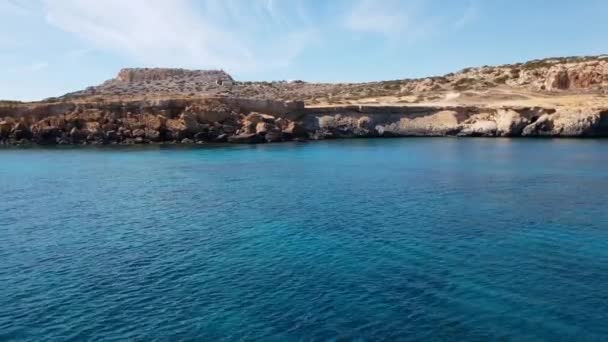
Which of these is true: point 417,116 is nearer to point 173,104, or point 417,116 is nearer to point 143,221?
point 173,104

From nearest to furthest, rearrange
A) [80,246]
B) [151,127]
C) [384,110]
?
[80,246] → [151,127] → [384,110]

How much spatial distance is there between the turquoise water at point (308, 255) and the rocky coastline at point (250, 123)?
41.7 meters

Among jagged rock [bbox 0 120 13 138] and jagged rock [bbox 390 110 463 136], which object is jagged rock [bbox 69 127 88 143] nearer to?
jagged rock [bbox 0 120 13 138]

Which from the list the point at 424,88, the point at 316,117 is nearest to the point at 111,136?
the point at 316,117

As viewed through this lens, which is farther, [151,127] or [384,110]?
[384,110]

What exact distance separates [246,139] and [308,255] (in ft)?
234

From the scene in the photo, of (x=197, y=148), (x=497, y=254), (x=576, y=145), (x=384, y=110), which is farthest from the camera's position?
(x=384, y=110)

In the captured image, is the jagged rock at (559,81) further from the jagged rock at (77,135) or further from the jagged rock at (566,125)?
the jagged rock at (77,135)

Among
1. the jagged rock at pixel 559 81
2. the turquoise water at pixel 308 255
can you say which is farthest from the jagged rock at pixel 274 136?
the jagged rock at pixel 559 81

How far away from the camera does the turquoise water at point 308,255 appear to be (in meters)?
22.0

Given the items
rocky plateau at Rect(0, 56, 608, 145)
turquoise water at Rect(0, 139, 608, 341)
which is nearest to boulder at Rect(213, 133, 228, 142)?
rocky plateau at Rect(0, 56, 608, 145)

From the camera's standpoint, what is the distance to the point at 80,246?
108ft

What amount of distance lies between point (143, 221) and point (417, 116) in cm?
8081

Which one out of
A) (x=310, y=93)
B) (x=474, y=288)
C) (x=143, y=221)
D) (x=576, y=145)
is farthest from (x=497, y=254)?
(x=310, y=93)
